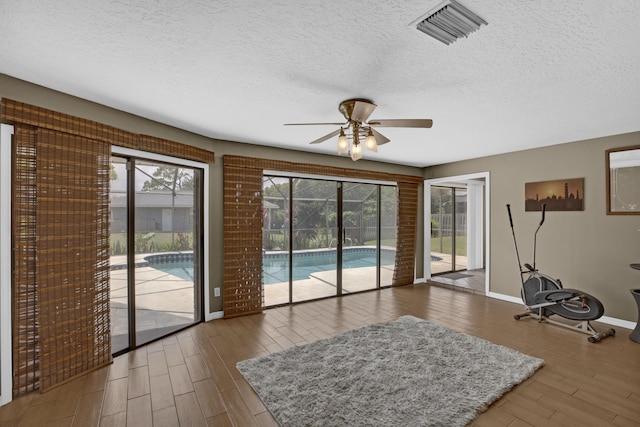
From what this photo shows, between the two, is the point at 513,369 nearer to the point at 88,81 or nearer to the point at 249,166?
the point at 249,166

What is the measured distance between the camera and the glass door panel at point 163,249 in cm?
319

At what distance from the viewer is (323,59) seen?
1981 mm

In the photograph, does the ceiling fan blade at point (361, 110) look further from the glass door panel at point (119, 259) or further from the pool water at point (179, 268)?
the pool water at point (179, 268)

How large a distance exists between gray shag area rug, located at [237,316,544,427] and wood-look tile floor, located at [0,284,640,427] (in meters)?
0.13

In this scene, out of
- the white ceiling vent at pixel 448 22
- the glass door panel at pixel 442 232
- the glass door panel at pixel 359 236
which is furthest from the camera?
the glass door panel at pixel 442 232

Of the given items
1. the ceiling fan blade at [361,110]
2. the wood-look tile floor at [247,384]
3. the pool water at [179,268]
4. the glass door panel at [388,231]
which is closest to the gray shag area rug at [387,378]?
the wood-look tile floor at [247,384]

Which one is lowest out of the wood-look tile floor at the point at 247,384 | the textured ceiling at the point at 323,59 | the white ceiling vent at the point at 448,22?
the wood-look tile floor at the point at 247,384

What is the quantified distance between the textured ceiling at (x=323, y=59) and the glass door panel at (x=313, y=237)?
5.83 feet

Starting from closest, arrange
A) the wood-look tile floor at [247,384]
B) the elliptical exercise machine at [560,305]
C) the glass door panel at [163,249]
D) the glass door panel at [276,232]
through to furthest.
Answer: the wood-look tile floor at [247,384], the glass door panel at [163,249], the elliptical exercise machine at [560,305], the glass door panel at [276,232]

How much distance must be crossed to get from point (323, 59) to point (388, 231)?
435 centimetres

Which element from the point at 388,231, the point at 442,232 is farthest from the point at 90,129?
the point at 442,232

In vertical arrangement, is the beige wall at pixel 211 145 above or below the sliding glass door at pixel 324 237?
above

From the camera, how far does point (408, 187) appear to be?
601cm

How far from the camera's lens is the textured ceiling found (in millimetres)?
1515
